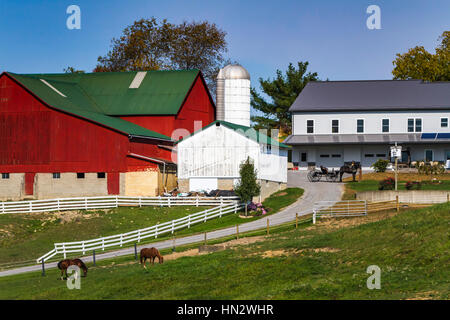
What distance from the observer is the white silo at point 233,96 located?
214 ft

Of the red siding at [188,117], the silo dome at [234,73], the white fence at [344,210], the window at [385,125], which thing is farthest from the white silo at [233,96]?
the white fence at [344,210]

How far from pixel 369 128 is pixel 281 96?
1028 inches

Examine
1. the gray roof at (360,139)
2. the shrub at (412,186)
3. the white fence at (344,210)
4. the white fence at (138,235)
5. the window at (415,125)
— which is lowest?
the white fence at (138,235)

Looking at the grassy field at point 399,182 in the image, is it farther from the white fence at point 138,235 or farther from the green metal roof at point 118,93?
the green metal roof at point 118,93

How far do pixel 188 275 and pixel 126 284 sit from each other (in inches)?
95.2

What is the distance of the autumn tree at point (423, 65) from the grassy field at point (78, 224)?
146ft

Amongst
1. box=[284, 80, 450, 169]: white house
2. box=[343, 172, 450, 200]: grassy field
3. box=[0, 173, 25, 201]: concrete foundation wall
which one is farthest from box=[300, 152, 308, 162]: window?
box=[0, 173, 25, 201]: concrete foundation wall

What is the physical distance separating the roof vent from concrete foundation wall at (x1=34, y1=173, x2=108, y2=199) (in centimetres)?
1534

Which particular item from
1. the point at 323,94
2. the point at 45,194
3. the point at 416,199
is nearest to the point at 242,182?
the point at 416,199

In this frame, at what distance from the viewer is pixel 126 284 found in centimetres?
2631

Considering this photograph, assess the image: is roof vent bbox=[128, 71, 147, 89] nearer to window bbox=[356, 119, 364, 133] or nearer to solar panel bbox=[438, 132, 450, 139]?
window bbox=[356, 119, 364, 133]

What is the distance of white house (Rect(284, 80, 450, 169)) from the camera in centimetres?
7131

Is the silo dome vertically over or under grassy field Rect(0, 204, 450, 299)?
over

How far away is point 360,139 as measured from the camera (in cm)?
7138
